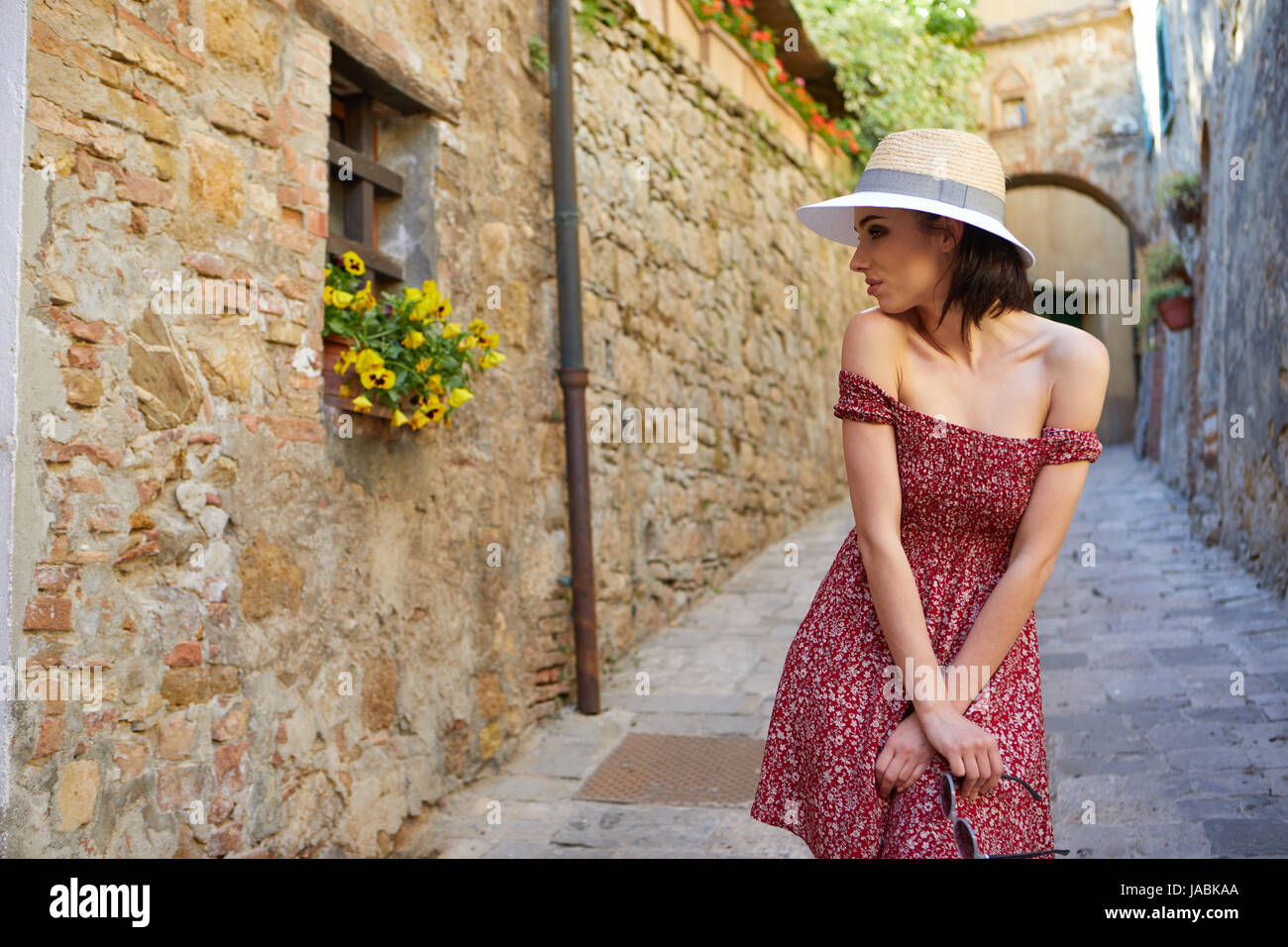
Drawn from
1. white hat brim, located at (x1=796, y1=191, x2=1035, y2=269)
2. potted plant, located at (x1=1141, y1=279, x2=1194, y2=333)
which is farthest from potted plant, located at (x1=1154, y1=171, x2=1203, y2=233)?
white hat brim, located at (x1=796, y1=191, x2=1035, y2=269)

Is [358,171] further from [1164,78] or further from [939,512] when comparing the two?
[1164,78]

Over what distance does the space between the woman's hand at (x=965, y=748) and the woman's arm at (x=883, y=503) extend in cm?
5

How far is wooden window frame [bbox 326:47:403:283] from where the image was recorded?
3.54m

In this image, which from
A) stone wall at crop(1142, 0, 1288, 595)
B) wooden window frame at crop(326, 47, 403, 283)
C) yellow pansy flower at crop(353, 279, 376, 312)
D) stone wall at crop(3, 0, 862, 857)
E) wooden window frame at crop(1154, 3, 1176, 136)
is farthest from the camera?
wooden window frame at crop(1154, 3, 1176, 136)

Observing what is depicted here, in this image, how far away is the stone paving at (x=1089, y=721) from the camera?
3184 millimetres

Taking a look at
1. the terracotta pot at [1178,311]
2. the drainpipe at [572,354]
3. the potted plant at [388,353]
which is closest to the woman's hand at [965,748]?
the potted plant at [388,353]

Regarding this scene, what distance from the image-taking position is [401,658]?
3598 millimetres

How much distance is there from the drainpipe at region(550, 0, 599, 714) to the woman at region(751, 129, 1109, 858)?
3250mm

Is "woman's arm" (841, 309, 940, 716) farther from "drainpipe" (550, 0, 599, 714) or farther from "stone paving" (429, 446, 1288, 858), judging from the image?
"drainpipe" (550, 0, 599, 714)

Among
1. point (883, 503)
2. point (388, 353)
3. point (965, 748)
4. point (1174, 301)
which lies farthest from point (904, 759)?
point (1174, 301)

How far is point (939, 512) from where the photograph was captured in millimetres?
1463

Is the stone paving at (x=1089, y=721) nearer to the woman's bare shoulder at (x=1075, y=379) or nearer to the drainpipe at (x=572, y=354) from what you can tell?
the drainpipe at (x=572, y=354)

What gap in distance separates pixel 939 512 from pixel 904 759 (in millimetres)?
325
